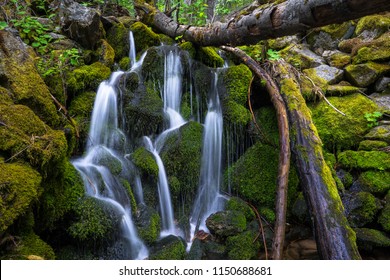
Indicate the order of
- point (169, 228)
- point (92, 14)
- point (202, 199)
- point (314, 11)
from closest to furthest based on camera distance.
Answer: point (314, 11)
point (169, 228)
point (202, 199)
point (92, 14)

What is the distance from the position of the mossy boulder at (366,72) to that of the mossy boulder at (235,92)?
2315 mm

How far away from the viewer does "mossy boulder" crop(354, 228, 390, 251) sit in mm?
3832

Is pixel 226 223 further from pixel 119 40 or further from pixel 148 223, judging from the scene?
pixel 119 40

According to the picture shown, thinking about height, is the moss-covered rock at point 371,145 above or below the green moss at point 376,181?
above

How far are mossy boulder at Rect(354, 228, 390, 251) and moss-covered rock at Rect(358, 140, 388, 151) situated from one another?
5.18 feet

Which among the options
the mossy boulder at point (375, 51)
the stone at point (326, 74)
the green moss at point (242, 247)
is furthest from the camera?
the stone at point (326, 74)

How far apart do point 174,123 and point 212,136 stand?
767 mm

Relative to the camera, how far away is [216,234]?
4.11 metres

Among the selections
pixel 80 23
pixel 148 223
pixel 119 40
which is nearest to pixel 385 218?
pixel 148 223

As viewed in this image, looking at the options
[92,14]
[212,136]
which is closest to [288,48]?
[212,136]

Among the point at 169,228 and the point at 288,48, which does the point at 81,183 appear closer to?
the point at 169,228

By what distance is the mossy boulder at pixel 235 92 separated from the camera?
5.38 metres

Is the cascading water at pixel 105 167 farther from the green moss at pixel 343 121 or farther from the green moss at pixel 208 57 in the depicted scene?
the green moss at pixel 343 121

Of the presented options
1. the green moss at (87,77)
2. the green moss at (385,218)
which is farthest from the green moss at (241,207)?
the green moss at (87,77)
